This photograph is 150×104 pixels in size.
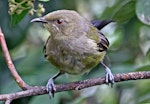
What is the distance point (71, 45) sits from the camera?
320cm

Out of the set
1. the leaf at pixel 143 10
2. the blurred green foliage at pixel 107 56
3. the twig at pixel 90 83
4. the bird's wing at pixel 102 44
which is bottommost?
the blurred green foliage at pixel 107 56

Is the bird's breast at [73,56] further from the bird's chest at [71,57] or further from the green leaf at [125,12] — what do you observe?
the green leaf at [125,12]

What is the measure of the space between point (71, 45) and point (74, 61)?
5.4 inches

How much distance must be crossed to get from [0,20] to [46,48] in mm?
746

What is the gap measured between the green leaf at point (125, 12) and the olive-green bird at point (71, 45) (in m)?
0.26

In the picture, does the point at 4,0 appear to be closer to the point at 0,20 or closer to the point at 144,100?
the point at 0,20

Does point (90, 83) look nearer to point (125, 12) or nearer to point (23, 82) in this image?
point (23, 82)

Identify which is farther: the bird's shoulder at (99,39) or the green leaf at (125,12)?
the bird's shoulder at (99,39)

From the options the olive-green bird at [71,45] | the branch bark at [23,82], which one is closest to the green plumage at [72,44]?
the olive-green bird at [71,45]

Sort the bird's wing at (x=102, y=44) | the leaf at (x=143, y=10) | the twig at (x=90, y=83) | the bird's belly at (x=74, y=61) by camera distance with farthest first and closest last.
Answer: the bird's wing at (x=102, y=44)
the bird's belly at (x=74, y=61)
the leaf at (x=143, y=10)
the twig at (x=90, y=83)

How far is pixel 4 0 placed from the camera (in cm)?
384

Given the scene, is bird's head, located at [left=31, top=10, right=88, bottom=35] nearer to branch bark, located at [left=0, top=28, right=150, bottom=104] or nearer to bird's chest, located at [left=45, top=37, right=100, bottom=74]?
bird's chest, located at [left=45, top=37, right=100, bottom=74]

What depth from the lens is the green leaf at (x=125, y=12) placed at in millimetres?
3113

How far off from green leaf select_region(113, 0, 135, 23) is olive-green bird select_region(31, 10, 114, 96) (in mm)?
257
